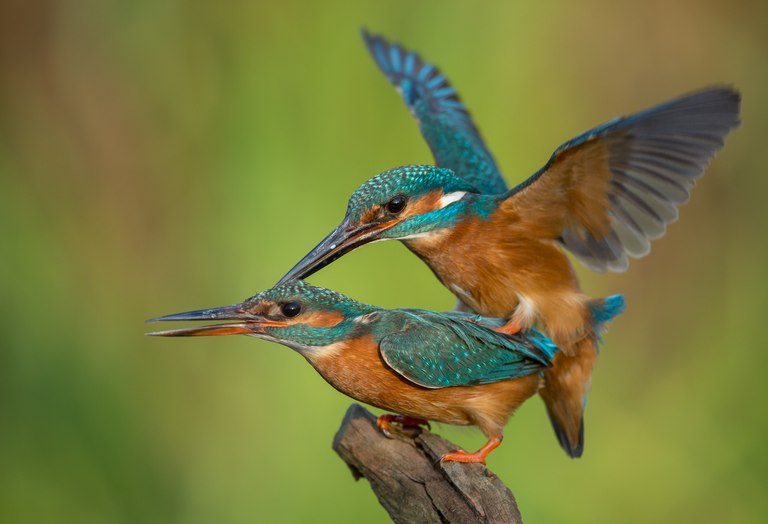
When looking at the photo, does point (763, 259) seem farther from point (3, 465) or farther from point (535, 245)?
point (3, 465)

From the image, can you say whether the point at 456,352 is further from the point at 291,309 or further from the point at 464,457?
the point at 291,309

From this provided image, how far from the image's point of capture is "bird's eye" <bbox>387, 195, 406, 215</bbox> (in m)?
3.26

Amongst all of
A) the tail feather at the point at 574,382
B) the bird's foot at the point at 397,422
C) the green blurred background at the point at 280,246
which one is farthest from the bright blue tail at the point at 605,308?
the green blurred background at the point at 280,246

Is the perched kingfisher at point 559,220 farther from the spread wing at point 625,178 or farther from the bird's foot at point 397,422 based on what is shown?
the bird's foot at point 397,422

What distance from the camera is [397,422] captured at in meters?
3.39

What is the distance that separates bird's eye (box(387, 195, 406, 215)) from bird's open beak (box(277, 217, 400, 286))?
0.23 feet

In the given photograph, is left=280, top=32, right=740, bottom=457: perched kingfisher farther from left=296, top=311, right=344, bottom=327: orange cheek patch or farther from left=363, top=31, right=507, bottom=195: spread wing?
left=363, top=31, right=507, bottom=195: spread wing

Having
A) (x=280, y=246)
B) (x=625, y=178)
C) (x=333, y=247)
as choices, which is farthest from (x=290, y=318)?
(x=280, y=246)

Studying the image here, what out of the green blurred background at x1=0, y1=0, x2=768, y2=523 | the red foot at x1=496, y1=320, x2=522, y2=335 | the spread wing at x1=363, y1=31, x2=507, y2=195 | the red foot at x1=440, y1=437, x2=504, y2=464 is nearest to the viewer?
the red foot at x1=440, y1=437, x2=504, y2=464

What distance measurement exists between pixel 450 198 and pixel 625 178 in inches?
21.3

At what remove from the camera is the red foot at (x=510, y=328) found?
3.38 meters

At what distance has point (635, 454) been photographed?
4.57m

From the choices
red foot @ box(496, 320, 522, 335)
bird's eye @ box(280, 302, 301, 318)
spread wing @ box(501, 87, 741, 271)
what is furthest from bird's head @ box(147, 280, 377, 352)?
spread wing @ box(501, 87, 741, 271)

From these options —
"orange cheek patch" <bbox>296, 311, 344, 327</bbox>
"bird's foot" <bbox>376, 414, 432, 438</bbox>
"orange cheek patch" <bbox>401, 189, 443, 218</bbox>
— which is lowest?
"bird's foot" <bbox>376, 414, 432, 438</bbox>
